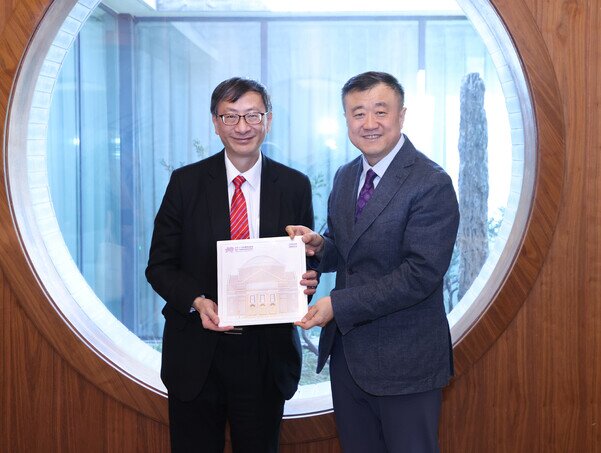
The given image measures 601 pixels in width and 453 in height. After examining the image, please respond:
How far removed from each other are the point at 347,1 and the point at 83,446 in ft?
10.8

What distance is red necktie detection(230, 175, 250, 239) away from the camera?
1983mm

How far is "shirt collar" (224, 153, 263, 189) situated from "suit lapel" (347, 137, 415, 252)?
40cm

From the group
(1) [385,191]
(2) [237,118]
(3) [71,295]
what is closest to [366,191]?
(1) [385,191]

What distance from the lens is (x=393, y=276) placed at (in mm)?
1706

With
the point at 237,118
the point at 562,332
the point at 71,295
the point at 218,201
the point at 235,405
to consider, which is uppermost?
the point at 237,118

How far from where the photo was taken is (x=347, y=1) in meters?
4.51

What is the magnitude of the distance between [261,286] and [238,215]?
0.81 ft

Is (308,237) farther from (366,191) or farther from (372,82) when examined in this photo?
(372,82)

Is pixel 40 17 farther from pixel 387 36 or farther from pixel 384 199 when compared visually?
pixel 387 36

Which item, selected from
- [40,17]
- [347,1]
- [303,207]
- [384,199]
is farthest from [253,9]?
[384,199]

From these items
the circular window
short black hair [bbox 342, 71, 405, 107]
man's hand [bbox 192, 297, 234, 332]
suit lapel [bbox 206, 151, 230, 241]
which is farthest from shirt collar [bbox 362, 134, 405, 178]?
the circular window

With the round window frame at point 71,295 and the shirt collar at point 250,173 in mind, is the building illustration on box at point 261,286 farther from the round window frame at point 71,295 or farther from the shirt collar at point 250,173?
the round window frame at point 71,295

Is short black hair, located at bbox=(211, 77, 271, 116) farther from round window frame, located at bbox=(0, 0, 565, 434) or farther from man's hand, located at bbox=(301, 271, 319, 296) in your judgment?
round window frame, located at bbox=(0, 0, 565, 434)

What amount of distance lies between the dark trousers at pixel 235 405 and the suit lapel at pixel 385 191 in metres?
0.48
